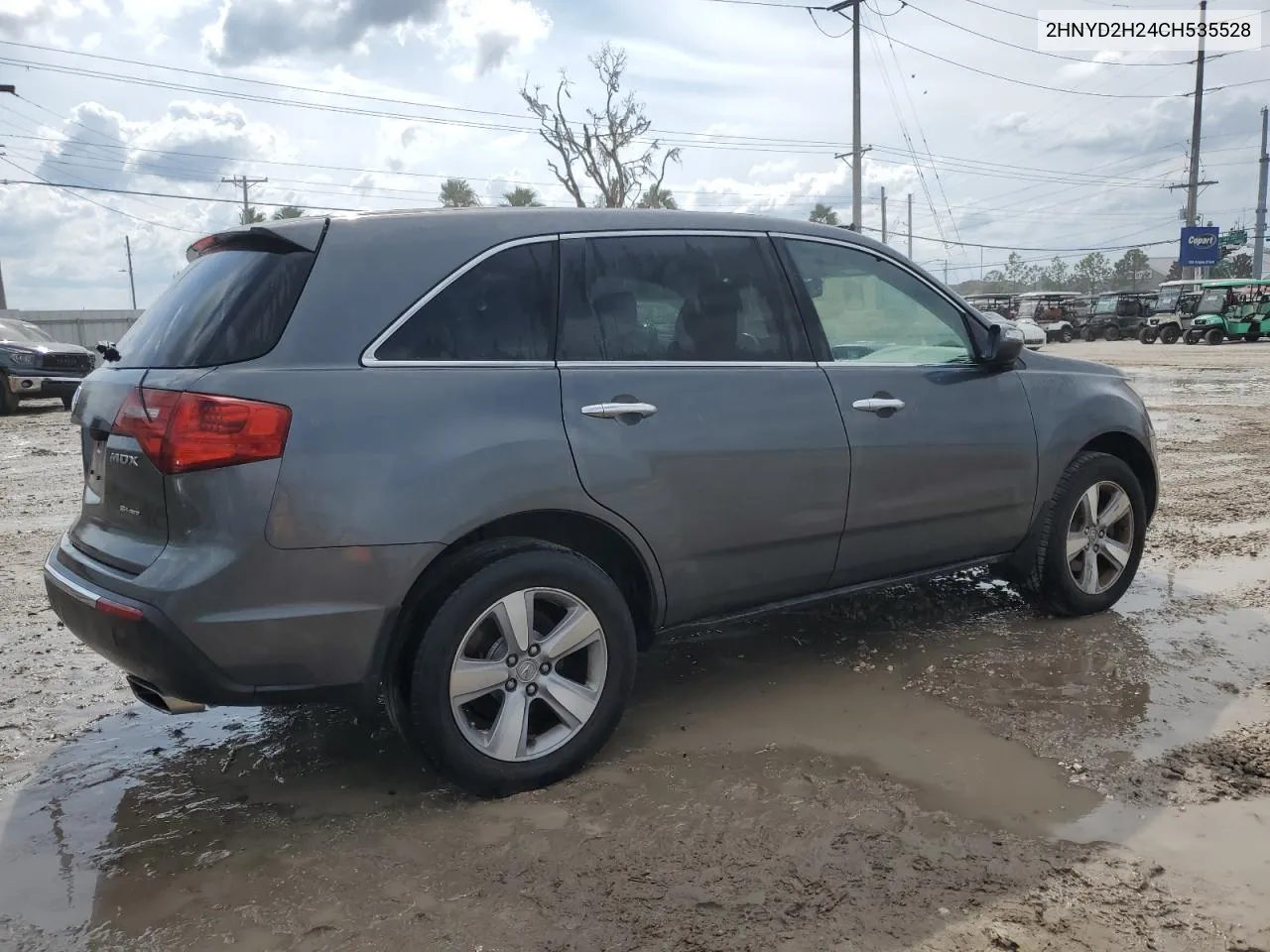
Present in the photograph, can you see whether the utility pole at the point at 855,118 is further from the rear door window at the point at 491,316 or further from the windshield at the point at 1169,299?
the rear door window at the point at 491,316

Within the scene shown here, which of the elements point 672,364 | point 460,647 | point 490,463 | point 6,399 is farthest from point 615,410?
point 6,399

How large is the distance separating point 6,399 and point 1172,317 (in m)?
35.3

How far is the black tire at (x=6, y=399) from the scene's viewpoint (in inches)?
649

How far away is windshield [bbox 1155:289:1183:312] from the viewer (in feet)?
120

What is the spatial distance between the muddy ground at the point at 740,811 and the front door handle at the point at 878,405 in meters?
1.06

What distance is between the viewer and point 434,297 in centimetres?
298

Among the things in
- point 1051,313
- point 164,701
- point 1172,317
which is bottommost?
point 164,701

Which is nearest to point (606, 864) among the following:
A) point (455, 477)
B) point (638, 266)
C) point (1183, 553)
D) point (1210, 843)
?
point (455, 477)

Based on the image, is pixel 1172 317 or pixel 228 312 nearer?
pixel 228 312

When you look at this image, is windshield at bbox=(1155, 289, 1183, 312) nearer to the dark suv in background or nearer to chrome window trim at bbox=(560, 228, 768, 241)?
the dark suv in background

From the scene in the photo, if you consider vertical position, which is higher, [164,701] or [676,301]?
[676,301]

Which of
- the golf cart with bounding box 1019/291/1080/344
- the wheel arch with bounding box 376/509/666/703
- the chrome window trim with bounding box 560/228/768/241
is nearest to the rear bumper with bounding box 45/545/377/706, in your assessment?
the wheel arch with bounding box 376/509/666/703

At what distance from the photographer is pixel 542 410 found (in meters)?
3.02

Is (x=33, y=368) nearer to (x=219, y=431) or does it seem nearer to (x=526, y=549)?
(x=219, y=431)
